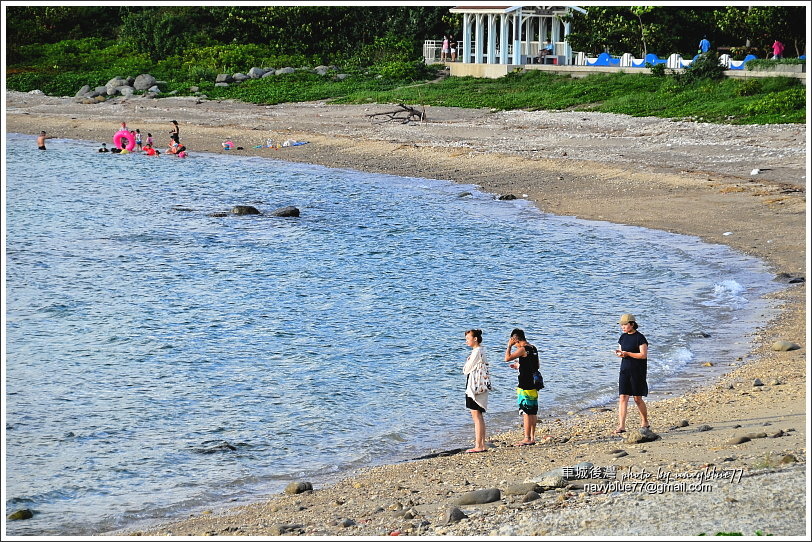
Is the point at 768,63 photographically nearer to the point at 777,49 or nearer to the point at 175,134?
the point at 777,49

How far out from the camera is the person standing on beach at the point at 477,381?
12.2 metres

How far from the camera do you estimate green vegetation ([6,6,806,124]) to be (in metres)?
40.5

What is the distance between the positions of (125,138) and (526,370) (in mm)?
39144

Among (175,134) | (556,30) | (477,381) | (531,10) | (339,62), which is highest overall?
(531,10)

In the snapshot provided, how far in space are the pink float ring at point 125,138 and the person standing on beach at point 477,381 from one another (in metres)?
38.6

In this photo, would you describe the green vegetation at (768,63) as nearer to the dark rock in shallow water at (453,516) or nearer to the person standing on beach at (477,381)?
the person standing on beach at (477,381)

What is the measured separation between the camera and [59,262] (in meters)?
27.7

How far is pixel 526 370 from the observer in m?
12.5

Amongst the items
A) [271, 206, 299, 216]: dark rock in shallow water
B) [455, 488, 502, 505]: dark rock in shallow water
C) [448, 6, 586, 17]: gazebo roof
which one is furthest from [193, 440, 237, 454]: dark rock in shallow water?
[448, 6, 586, 17]: gazebo roof

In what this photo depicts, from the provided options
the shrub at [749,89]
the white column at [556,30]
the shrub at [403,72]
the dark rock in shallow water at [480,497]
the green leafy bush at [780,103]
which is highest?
the white column at [556,30]

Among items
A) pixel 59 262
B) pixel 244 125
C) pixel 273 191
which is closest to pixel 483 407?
pixel 59 262

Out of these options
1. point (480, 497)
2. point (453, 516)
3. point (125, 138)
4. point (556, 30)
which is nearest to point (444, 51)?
point (556, 30)

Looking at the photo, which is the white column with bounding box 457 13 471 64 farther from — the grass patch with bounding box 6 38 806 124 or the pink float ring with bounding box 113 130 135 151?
the pink float ring with bounding box 113 130 135 151

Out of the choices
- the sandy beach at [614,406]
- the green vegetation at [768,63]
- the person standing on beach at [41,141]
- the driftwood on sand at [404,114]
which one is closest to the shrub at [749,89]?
the green vegetation at [768,63]
